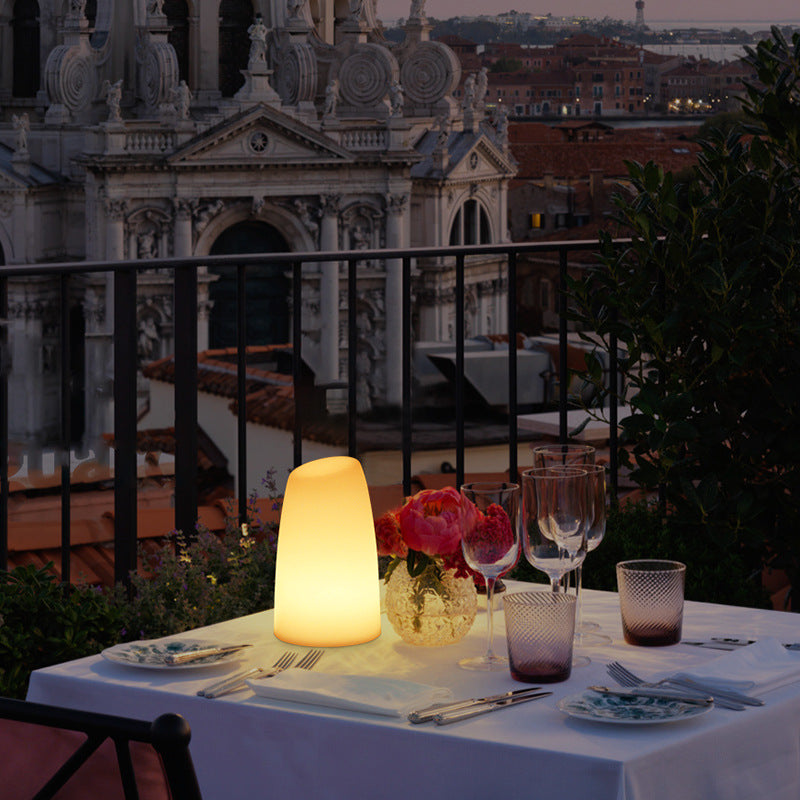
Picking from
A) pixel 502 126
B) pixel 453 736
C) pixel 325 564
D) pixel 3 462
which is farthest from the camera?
pixel 502 126

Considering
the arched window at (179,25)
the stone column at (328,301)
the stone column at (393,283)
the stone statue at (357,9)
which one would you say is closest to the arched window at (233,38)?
the arched window at (179,25)

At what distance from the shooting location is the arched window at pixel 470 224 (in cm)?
5203

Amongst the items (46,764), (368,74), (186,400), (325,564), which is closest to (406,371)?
(186,400)

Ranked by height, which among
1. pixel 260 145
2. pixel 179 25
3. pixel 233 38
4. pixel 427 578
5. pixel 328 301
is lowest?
pixel 427 578

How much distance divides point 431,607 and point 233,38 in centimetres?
5102

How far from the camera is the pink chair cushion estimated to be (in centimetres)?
160

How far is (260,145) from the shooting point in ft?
153

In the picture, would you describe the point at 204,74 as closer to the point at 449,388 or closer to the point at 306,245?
the point at 306,245

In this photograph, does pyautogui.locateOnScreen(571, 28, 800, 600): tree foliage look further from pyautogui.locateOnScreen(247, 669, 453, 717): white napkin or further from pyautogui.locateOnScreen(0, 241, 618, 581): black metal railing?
pyautogui.locateOnScreen(247, 669, 453, 717): white napkin

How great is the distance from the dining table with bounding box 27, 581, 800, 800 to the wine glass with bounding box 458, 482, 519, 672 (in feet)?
0.17

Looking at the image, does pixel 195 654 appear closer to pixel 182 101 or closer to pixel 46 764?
pixel 46 764

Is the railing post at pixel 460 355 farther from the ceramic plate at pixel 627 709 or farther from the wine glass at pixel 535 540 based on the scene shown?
the ceramic plate at pixel 627 709

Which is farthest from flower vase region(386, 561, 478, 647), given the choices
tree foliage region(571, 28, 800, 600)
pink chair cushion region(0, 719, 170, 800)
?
tree foliage region(571, 28, 800, 600)

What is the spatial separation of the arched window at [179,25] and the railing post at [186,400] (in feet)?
160
